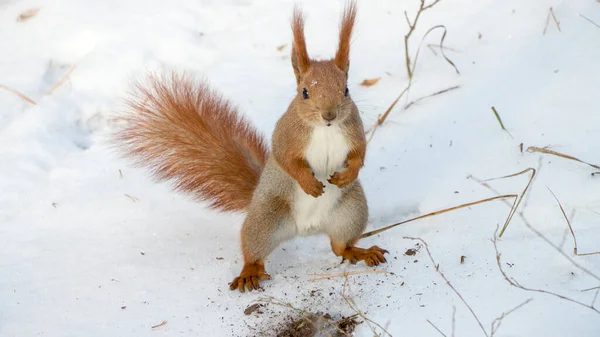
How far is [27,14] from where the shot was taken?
15.2 ft

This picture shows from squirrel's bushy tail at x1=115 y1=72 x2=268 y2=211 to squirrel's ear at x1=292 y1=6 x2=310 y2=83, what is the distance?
57 centimetres

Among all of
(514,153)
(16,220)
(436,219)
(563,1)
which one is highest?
(563,1)

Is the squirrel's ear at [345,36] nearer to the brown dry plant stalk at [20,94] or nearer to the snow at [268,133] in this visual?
the snow at [268,133]

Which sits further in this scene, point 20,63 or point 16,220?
point 20,63

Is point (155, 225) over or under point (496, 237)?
under

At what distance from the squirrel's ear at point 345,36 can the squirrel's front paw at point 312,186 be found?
1.40 ft

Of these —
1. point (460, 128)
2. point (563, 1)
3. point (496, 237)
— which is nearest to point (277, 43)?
point (460, 128)

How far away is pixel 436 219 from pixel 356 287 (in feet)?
1.77

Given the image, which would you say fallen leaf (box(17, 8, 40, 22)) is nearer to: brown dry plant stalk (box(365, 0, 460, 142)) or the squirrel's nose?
brown dry plant stalk (box(365, 0, 460, 142))

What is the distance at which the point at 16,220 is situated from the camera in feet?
10.5

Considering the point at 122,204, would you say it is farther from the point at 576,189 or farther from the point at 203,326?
the point at 576,189

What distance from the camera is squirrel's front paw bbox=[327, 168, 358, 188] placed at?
2639 millimetres

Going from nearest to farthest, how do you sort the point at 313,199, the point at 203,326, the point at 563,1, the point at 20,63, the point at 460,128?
the point at 203,326
the point at 313,199
the point at 460,128
the point at 563,1
the point at 20,63

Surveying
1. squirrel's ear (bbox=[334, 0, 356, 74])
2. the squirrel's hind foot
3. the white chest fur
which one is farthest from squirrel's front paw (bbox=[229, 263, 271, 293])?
squirrel's ear (bbox=[334, 0, 356, 74])
